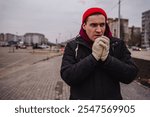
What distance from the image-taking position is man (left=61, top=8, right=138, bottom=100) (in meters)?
1.28

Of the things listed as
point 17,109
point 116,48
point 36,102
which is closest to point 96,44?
point 116,48

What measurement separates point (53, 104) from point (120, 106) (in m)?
0.52

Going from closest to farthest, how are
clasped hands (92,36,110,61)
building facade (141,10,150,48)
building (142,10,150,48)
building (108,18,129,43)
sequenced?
clasped hands (92,36,110,61), building (108,18,129,43), building (142,10,150,48), building facade (141,10,150,48)

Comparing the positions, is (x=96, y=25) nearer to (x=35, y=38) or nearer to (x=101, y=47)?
(x=101, y=47)

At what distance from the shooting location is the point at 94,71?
1.36 metres

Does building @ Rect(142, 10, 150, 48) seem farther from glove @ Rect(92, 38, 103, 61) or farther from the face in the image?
glove @ Rect(92, 38, 103, 61)

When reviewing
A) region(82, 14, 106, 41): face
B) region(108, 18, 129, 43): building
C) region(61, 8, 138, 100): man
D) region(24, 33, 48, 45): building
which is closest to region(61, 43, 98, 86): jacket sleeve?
region(61, 8, 138, 100): man

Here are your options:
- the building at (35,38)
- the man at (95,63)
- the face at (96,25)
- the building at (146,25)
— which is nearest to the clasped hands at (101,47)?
the man at (95,63)

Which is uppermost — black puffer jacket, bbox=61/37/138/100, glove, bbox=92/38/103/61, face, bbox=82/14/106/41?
face, bbox=82/14/106/41

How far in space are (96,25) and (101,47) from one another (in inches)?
7.2

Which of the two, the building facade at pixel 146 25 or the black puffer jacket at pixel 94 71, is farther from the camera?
the building facade at pixel 146 25

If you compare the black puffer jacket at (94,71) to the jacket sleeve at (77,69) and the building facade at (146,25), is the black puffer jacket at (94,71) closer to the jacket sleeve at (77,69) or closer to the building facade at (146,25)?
the jacket sleeve at (77,69)

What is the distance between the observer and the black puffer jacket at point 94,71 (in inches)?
50.8

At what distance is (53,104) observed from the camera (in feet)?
5.21
